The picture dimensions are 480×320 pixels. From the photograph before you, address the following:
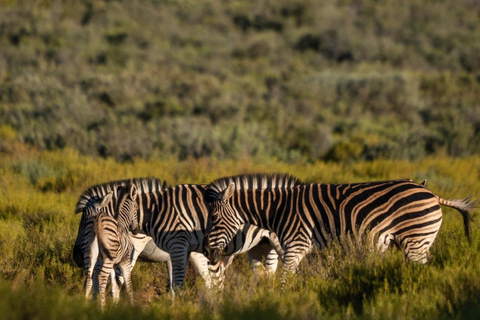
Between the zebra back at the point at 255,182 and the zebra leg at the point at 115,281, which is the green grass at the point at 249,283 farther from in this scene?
the zebra back at the point at 255,182

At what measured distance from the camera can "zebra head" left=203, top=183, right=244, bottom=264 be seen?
323 inches

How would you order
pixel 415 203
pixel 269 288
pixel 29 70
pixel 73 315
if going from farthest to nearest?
1. pixel 29 70
2. pixel 415 203
3. pixel 269 288
4. pixel 73 315

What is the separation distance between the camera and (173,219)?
8.70m

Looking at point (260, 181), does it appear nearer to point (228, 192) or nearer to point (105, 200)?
point (228, 192)

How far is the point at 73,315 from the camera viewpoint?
5.98m

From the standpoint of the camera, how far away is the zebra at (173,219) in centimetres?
843

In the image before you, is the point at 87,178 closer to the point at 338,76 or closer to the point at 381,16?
the point at 338,76

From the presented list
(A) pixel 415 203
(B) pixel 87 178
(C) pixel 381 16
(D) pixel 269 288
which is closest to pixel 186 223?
(D) pixel 269 288

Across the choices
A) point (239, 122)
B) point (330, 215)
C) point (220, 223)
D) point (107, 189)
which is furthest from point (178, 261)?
point (239, 122)

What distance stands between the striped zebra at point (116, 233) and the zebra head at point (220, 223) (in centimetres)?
87

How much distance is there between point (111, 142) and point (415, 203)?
13605 mm

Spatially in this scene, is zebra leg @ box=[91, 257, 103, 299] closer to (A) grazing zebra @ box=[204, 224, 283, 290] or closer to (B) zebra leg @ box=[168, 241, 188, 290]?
(B) zebra leg @ box=[168, 241, 188, 290]

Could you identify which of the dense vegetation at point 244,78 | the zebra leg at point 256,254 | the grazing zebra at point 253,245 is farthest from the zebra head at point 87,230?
the dense vegetation at point 244,78

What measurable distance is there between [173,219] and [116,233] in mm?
811
